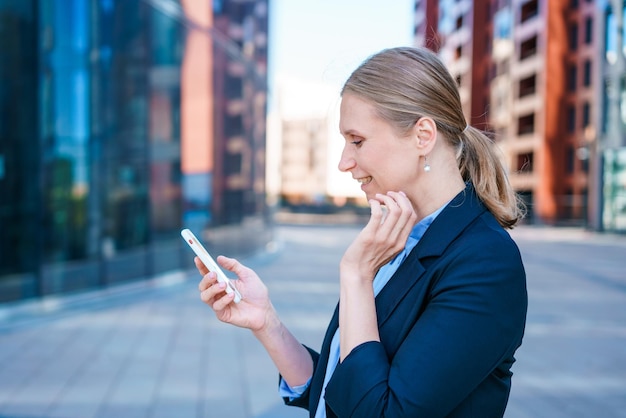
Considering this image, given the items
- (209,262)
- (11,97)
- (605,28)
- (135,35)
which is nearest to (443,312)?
(209,262)

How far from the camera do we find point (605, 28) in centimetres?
2797

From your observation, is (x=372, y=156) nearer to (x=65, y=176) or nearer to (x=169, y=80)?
(x=65, y=176)

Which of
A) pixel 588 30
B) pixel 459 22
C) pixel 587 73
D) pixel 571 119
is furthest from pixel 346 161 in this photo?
pixel 459 22

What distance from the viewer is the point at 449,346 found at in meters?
1.31

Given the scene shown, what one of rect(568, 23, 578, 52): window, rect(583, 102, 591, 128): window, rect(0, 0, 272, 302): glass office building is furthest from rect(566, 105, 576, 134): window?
rect(0, 0, 272, 302): glass office building

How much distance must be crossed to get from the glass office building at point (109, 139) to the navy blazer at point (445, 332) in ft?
28.6

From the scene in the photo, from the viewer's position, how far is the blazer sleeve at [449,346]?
1305mm

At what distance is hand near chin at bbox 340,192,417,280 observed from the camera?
1.44m

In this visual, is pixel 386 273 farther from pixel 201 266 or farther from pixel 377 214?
pixel 201 266

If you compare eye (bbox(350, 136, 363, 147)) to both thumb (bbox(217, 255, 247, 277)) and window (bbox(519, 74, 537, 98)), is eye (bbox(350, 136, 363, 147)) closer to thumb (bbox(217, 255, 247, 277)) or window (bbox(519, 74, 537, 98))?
thumb (bbox(217, 255, 247, 277))

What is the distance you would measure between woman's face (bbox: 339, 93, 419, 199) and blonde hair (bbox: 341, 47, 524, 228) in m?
0.02

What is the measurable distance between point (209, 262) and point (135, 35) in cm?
1055

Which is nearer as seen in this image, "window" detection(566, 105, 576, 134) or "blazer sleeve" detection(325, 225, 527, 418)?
"blazer sleeve" detection(325, 225, 527, 418)

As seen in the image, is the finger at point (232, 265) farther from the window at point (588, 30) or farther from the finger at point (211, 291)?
the window at point (588, 30)
